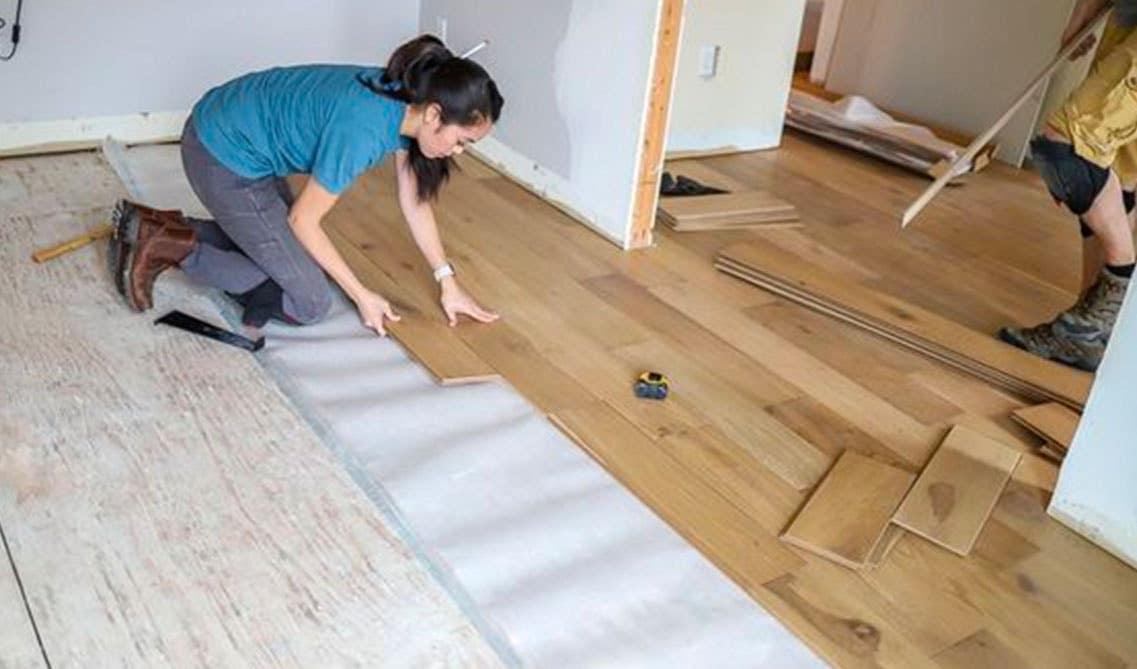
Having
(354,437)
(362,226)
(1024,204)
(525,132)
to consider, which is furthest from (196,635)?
(1024,204)

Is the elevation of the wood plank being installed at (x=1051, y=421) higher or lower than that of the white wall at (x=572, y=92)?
lower

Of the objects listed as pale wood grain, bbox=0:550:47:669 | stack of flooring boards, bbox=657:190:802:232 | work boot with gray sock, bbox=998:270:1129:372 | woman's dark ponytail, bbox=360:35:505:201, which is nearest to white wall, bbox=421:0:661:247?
stack of flooring boards, bbox=657:190:802:232

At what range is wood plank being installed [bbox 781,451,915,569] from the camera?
1.98 metres

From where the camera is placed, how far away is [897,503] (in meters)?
2.13

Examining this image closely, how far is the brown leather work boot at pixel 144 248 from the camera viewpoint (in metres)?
2.50

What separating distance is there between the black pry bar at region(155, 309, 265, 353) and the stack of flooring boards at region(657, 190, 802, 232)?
5.28 feet

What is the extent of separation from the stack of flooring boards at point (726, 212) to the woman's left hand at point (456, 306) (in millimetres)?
1054

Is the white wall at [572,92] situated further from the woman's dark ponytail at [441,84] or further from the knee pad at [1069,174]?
the knee pad at [1069,174]

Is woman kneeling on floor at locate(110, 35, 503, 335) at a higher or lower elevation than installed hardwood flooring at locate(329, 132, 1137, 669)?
higher

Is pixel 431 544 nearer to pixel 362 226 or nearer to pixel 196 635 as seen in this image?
pixel 196 635

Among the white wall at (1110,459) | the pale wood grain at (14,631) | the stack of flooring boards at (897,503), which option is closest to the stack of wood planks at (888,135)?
the stack of flooring boards at (897,503)

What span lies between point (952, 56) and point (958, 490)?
333 centimetres

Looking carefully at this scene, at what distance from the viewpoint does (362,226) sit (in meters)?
3.27

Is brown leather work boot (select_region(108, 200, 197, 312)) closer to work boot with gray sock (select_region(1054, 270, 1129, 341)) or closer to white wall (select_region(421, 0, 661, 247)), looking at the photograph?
white wall (select_region(421, 0, 661, 247))
